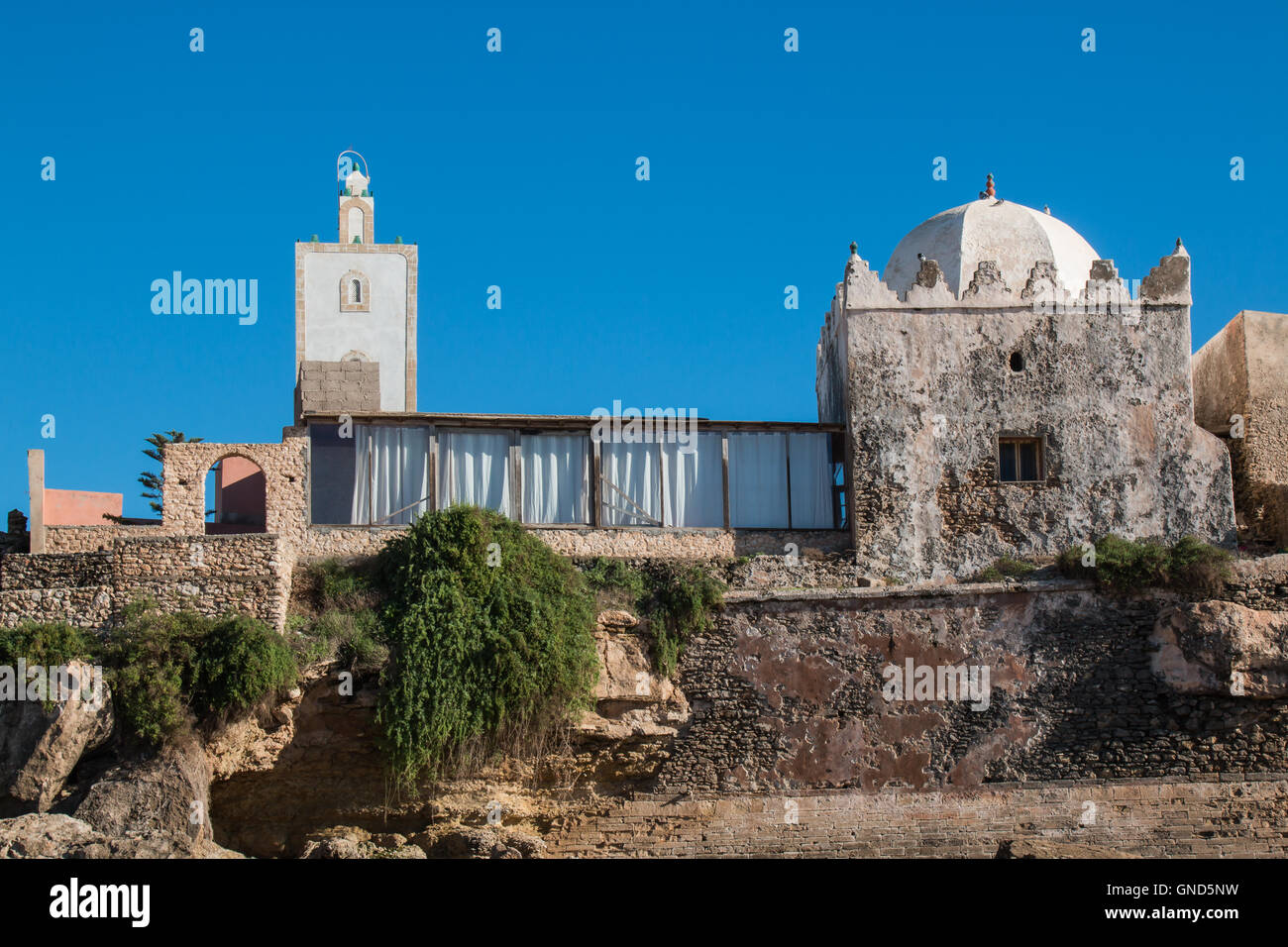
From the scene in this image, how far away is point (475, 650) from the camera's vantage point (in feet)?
71.9

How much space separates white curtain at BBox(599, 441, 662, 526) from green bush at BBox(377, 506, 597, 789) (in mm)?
2571

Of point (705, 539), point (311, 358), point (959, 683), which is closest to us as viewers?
point (959, 683)

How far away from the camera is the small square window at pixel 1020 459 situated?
25.7 metres

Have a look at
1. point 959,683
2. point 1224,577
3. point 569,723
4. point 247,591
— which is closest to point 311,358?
point 247,591

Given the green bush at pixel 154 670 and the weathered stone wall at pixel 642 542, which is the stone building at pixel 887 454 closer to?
the weathered stone wall at pixel 642 542

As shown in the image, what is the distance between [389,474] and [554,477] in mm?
2626

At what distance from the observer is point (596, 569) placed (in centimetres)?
2405

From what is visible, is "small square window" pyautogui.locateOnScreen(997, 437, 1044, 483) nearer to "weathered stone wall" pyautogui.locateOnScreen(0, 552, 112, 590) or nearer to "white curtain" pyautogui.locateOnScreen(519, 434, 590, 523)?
"white curtain" pyautogui.locateOnScreen(519, 434, 590, 523)

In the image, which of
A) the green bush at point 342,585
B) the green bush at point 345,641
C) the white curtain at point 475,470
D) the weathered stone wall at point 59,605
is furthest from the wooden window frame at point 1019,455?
the weathered stone wall at point 59,605

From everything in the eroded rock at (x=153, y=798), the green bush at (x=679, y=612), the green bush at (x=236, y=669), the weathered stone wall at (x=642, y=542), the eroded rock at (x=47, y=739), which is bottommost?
the eroded rock at (x=153, y=798)

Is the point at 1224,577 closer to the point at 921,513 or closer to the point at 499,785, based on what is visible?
the point at 921,513

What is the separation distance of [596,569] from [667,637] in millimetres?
1660

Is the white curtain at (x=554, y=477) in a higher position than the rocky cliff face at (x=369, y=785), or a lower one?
higher

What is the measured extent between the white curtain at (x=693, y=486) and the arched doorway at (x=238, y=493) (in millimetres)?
6715
